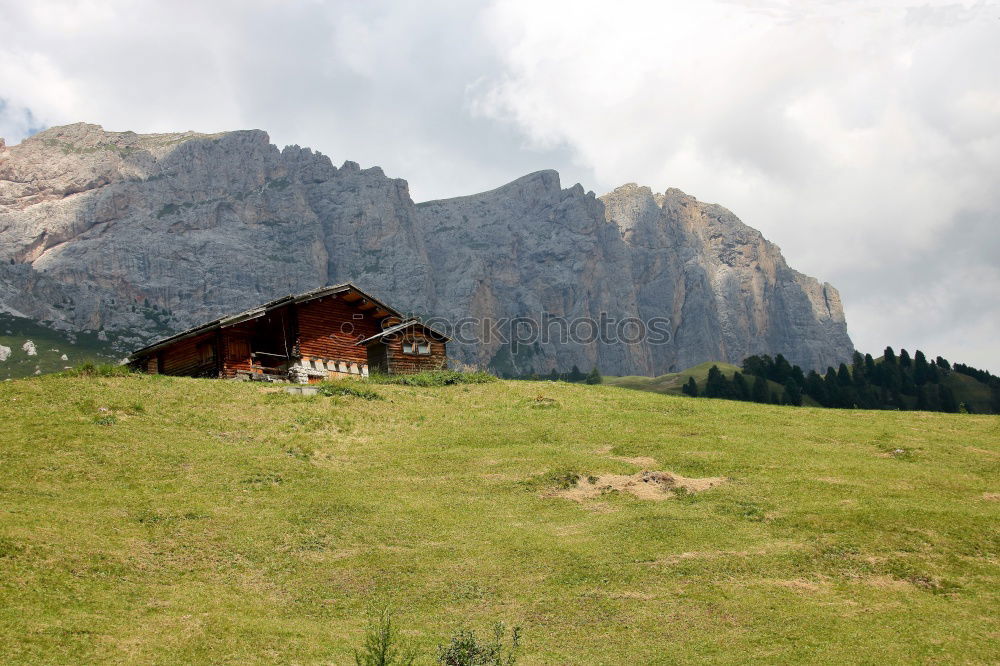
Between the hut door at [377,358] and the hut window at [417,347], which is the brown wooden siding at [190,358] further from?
the hut window at [417,347]

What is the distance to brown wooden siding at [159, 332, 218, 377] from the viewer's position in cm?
5805

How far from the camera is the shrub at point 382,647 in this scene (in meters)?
16.1

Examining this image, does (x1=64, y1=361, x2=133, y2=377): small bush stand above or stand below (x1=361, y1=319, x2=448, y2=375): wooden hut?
below

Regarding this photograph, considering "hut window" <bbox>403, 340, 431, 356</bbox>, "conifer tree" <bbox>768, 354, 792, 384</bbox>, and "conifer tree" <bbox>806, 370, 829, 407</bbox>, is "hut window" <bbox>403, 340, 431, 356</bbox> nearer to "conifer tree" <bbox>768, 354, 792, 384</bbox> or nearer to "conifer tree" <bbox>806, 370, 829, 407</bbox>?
"conifer tree" <bbox>806, 370, 829, 407</bbox>

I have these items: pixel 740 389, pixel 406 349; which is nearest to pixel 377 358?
pixel 406 349

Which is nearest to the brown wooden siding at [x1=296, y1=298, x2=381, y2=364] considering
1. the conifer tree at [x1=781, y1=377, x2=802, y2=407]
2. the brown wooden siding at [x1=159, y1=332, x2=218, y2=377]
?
the brown wooden siding at [x1=159, y1=332, x2=218, y2=377]

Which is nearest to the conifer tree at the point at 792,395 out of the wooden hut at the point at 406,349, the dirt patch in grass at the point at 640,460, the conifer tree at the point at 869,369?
the conifer tree at the point at 869,369

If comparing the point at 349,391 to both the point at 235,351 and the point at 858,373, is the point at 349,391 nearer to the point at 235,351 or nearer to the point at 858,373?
the point at 235,351

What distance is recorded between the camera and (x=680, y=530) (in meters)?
29.4

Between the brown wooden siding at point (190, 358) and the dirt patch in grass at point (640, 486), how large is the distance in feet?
104

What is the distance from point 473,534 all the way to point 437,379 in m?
28.2

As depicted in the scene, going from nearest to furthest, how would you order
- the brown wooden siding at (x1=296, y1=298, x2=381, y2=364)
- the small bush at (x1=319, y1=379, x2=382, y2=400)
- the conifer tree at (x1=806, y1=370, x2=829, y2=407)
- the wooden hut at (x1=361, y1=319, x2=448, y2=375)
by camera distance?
the small bush at (x1=319, y1=379, x2=382, y2=400), the brown wooden siding at (x1=296, y1=298, x2=381, y2=364), the wooden hut at (x1=361, y1=319, x2=448, y2=375), the conifer tree at (x1=806, y1=370, x2=829, y2=407)

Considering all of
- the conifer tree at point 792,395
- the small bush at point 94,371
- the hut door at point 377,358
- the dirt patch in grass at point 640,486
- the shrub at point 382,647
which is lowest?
the shrub at point 382,647

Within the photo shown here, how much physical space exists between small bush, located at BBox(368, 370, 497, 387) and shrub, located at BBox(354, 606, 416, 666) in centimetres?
3246
